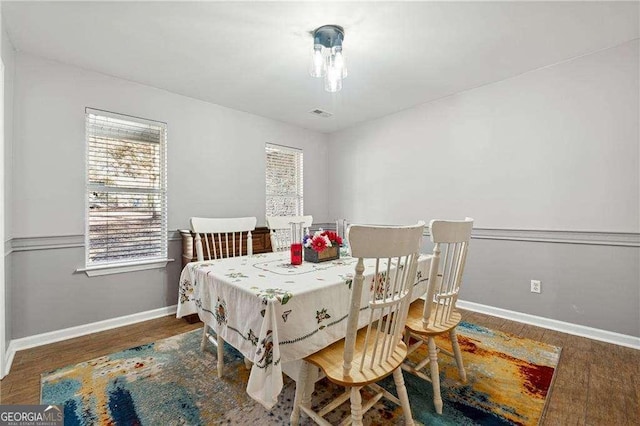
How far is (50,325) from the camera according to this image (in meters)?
2.41

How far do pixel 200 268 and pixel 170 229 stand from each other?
1673 mm

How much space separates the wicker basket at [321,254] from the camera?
1855mm

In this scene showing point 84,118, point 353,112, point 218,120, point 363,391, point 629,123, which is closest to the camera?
point 363,391

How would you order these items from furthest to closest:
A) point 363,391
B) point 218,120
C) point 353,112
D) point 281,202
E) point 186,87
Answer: point 281,202
point 353,112
point 218,120
point 186,87
point 363,391

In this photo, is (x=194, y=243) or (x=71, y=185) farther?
(x=194, y=243)

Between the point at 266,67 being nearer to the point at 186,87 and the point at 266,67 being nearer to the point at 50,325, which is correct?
the point at 186,87

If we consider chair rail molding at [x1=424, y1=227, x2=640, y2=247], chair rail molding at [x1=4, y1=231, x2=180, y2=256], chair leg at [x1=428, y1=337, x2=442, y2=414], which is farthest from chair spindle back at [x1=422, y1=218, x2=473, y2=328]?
chair rail molding at [x1=4, y1=231, x2=180, y2=256]

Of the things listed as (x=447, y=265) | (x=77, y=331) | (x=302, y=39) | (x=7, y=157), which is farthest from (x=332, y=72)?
(x=77, y=331)

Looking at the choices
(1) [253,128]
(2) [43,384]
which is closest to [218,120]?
(1) [253,128]

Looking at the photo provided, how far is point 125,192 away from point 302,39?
87.2 inches

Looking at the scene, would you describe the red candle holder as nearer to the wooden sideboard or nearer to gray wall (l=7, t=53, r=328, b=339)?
the wooden sideboard

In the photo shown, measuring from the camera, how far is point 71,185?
2535mm

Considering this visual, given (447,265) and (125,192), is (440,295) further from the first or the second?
(125,192)

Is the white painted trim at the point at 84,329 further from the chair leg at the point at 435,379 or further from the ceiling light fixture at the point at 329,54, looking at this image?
the ceiling light fixture at the point at 329,54
